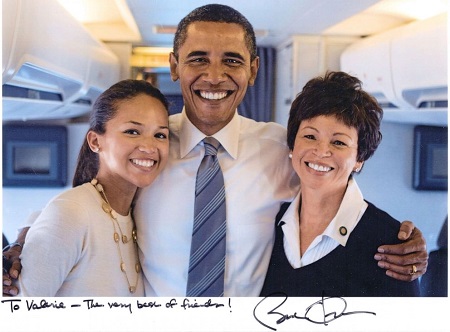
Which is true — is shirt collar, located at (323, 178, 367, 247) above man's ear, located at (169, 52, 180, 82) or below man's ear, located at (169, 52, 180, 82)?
below

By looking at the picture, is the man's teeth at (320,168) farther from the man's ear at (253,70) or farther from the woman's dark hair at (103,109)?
the woman's dark hair at (103,109)

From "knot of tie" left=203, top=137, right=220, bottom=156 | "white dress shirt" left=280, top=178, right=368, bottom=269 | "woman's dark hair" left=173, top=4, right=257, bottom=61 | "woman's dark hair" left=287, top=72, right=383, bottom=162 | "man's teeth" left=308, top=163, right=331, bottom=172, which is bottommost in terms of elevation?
"white dress shirt" left=280, top=178, right=368, bottom=269

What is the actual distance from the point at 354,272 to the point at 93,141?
1.94 ft

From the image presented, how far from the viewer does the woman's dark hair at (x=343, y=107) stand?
99 centimetres

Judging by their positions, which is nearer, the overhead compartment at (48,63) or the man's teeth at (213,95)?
the overhead compartment at (48,63)

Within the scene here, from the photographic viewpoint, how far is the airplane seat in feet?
3.42

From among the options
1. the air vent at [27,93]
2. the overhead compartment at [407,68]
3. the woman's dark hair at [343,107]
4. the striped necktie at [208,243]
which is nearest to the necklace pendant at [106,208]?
the striped necktie at [208,243]

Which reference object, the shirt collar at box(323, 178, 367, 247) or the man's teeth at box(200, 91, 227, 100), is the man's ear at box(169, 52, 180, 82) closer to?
the man's teeth at box(200, 91, 227, 100)

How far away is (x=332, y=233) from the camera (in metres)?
1.01

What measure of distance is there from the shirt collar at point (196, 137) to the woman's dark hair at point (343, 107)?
0.40 ft

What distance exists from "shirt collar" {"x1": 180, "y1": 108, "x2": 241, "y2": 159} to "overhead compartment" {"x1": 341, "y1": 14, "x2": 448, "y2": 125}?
0.28m

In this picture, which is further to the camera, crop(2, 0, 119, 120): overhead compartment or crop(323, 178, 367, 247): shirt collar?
crop(323, 178, 367, 247): shirt collar

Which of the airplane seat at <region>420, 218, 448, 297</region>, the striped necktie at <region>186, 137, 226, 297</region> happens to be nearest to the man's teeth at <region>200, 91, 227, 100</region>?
the striped necktie at <region>186, 137, 226, 297</region>

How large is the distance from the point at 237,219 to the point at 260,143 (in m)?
0.17
